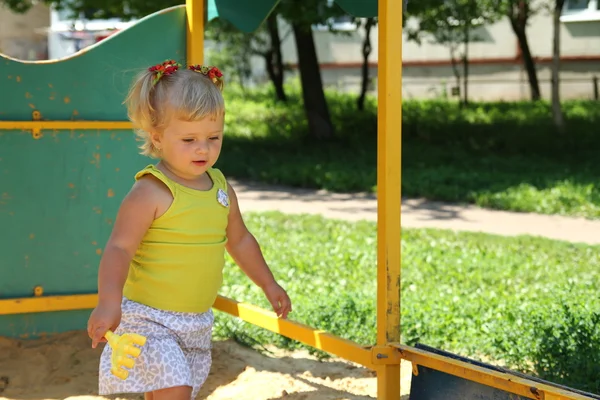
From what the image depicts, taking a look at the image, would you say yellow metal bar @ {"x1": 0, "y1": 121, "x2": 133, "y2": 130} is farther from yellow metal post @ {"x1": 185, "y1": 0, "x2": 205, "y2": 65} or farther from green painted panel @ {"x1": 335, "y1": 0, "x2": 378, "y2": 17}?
green painted panel @ {"x1": 335, "y1": 0, "x2": 378, "y2": 17}

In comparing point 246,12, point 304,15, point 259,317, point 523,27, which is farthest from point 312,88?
point 259,317

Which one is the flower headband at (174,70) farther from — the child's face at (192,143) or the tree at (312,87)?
the tree at (312,87)

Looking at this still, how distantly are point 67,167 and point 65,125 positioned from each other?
0.70ft

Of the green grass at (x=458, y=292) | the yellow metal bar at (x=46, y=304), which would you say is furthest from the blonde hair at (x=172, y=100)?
the green grass at (x=458, y=292)

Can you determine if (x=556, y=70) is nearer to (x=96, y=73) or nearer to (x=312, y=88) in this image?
(x=312, y=88)

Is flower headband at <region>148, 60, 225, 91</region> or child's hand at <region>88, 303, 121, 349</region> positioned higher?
flower headband at <region>148, 60, 225, 91</region>

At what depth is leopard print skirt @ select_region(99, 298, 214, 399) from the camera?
2967 millimetres

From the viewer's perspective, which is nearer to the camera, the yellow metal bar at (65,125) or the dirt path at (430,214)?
the yellow metal bar at (65,125)

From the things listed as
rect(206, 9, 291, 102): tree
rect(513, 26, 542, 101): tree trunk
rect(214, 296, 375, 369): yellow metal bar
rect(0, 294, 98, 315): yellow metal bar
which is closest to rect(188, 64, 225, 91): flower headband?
rect(214, 296, 375, 369): yellow metal bar

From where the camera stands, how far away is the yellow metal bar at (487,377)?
2807mm

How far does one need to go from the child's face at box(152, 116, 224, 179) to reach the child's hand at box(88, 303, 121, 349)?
1.70 feet

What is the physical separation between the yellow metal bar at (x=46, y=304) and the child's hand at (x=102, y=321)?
76.8 inches

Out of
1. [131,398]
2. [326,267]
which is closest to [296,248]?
[326,267]

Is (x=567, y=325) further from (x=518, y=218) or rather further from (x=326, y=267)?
(x=518, y=218)
